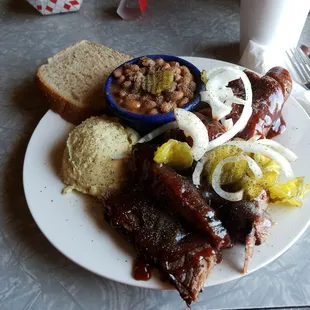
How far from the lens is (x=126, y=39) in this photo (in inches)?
Answer: 115

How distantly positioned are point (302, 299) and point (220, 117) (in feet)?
2.58

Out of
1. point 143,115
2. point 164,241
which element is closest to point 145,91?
point 143,115

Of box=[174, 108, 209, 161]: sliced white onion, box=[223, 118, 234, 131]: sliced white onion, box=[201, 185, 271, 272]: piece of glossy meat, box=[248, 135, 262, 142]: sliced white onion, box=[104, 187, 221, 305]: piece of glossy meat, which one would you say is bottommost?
box=[104, 187, 221, 305]: piece of glossy meat

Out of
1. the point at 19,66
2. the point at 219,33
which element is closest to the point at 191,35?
the point at 219,33

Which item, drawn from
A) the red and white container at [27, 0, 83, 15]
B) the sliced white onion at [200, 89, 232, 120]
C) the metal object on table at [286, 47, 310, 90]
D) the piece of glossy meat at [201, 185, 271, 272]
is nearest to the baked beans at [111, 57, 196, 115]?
the sliced white onion at [200, 89, 232, 120]

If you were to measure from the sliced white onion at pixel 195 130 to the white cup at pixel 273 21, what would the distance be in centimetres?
94

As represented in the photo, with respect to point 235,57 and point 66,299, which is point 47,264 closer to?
point 66,299

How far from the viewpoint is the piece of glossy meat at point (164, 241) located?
55.8 inches

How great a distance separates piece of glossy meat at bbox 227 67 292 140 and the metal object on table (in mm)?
277

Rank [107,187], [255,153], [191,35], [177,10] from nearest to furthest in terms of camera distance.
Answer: [255,153], [107,187], [191,35], [177,10]

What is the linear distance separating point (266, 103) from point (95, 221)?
36.2 inches

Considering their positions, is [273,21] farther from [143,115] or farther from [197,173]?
[197,173]

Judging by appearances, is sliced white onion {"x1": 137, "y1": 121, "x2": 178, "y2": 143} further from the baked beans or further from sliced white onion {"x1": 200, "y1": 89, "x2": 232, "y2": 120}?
sliced white onion {"x1": 200, "y1": 89, "x2": 232, "y2": 120}

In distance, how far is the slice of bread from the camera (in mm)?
2168
